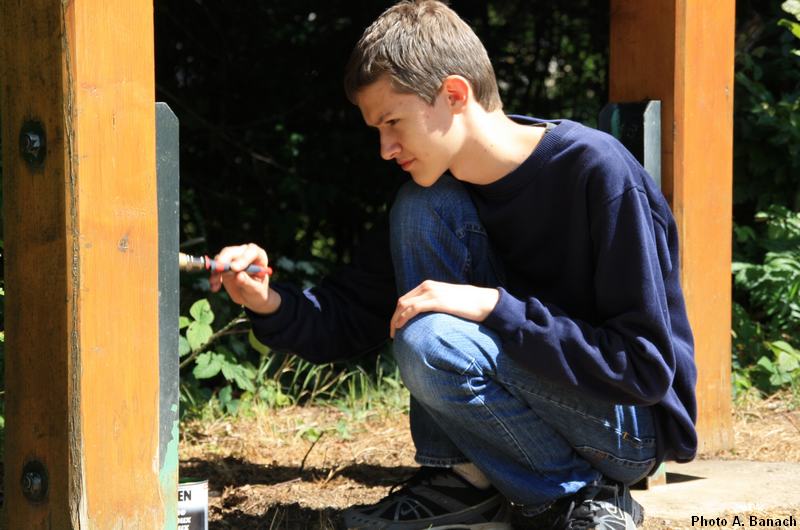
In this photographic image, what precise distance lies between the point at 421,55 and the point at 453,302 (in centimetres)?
51

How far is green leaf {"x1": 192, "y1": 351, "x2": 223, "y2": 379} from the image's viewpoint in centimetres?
367

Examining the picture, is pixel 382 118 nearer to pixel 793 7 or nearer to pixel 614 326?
pixel 614 326

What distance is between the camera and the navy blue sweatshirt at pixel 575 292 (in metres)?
2.16

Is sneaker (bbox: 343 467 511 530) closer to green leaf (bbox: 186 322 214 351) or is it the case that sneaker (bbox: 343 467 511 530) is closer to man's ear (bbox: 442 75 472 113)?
man's ear (bbox: 442 75 472 113)

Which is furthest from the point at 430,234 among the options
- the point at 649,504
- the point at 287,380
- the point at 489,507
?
the point at 287,380

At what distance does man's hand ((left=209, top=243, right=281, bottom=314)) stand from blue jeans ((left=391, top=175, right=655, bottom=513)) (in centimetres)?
30


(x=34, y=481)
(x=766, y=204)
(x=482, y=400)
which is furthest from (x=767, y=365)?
(x=34, y=481)

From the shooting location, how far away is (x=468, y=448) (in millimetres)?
2355

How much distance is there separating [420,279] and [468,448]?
377 mm

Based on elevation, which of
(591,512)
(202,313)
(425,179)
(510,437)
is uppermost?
(425,179)

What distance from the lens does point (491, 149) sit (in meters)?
2.36

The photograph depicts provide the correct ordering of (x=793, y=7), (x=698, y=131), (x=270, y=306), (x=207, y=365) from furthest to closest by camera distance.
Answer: (x=793, y=7)
(x=207, y=365)
(x=698, y=131)
(x=270, y=306)

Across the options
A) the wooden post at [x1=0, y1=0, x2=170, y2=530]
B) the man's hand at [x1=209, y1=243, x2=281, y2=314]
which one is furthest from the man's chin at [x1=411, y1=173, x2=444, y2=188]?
the wooden post at [x1=0, y1=0, x2=170, y2=530]

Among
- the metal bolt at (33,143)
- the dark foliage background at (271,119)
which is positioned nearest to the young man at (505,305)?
the metal bolt at (33,143)
